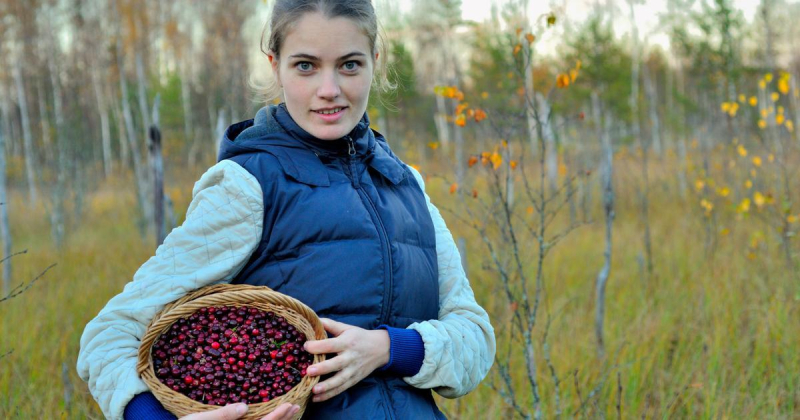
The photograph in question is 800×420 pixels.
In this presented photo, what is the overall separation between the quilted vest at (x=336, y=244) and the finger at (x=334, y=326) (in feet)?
0.17

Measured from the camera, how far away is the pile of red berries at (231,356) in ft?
3.94

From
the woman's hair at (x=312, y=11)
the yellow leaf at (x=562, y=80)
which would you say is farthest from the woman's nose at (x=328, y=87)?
the yellow leaf at (x=562, y=80)

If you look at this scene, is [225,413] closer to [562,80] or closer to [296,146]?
[296,146]

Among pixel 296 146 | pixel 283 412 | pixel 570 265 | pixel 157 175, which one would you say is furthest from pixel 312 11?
pixel 570 265

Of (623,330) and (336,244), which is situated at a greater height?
(336,244)

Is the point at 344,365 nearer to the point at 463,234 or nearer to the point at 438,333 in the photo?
the point at 438,333

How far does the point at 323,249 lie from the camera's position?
134 centimetres

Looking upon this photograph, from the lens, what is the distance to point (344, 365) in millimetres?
1263

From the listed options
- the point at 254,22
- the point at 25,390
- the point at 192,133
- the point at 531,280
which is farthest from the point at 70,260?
the point at 254,22

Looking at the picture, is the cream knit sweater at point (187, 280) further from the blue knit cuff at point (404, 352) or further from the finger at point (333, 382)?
the finger at point (333, 382)

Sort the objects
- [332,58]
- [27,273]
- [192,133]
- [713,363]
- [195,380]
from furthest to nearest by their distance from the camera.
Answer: [192,133] < [27,273] < [713,363] < [332,58] < [195,380]

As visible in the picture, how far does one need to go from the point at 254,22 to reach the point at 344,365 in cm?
2169

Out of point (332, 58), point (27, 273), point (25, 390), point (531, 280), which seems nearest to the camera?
point (332, 58)

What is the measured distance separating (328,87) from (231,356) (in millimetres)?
595
